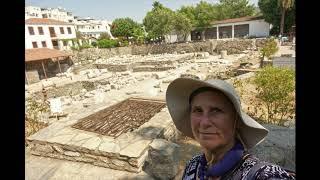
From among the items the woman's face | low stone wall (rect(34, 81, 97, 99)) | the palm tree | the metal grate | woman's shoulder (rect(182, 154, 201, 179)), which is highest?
the palm tree

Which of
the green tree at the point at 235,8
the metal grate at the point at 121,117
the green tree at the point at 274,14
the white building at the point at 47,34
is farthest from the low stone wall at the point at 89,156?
the green tree at the point at 235,8

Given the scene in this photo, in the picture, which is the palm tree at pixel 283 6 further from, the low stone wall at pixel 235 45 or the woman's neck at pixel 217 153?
the woman's neck at pixel 217 153

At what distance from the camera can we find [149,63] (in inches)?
952

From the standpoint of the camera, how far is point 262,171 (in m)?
1.39

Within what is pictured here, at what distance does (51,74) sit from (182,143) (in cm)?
2676

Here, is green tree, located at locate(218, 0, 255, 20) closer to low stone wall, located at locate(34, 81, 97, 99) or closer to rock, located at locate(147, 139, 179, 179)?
low stone wall, located at locate(34, 81, 97, 99)

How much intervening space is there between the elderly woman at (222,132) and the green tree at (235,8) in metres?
55.8

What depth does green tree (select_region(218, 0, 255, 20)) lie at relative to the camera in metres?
54.2

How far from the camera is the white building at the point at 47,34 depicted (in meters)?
38.0

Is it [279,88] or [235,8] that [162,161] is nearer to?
[279,88]

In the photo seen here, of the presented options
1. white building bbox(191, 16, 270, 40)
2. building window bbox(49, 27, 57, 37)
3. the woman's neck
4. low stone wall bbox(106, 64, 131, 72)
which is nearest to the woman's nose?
the woman's neck

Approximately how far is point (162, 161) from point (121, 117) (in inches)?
102
